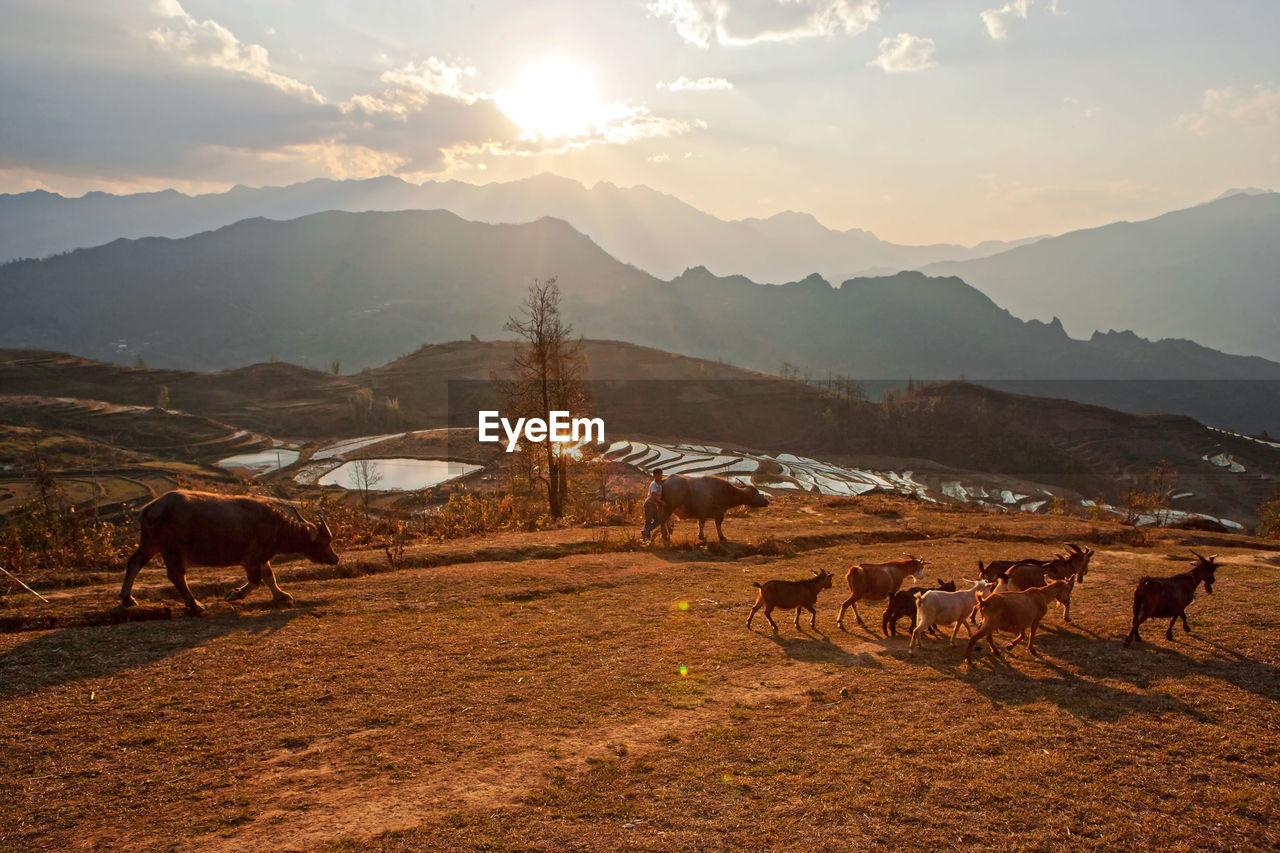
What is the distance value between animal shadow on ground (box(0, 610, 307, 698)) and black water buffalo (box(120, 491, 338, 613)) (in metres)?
0.89

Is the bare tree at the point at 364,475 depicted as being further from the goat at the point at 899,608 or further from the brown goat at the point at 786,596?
the goat at the point at 899,608

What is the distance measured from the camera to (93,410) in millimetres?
107938

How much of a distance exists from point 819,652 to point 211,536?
11.1 meters

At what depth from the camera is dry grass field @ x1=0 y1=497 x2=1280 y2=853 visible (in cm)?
650

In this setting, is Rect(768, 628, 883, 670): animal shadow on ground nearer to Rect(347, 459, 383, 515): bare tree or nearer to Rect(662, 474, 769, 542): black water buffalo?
Rect(662, 474, 769, 542): black water buffalo

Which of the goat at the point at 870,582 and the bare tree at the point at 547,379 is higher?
the bare tree at the point at 547,379

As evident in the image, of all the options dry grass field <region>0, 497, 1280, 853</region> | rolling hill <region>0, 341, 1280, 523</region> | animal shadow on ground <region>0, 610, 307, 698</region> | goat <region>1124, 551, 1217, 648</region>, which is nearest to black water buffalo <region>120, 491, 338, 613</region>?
dry grass field <region>0, 497, 1280, 853</region>

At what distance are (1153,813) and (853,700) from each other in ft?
11.3

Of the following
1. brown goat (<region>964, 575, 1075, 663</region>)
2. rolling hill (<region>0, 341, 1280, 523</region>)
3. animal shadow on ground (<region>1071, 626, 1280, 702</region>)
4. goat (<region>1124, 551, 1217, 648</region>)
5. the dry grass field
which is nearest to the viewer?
the dry grass field

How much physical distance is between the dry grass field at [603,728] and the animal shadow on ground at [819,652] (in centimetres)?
8

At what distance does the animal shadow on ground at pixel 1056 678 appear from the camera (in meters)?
8.93

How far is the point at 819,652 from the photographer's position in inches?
458

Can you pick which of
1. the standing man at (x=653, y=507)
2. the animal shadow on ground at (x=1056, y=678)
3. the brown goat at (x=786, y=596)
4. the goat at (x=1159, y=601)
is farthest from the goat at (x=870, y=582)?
the standing man at (x=653, y=507)

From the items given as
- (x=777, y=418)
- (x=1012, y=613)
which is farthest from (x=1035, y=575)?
(x=777, y=418)
